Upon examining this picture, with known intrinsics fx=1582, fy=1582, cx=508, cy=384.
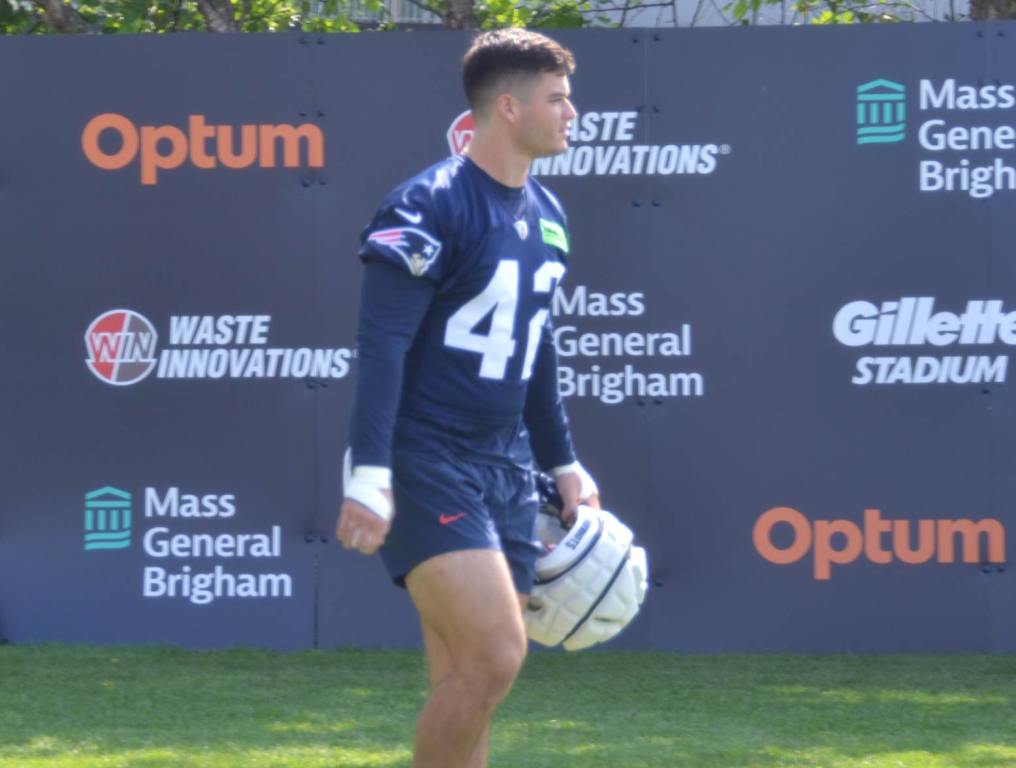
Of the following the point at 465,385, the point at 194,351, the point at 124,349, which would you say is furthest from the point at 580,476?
the point at 124,349

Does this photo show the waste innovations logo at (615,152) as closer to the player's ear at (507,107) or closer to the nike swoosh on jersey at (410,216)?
the player's ear at (507,107)

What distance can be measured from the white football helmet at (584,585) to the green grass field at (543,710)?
41.1 inches

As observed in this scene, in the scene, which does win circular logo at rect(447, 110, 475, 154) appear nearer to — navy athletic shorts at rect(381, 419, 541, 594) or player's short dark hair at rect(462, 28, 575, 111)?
player's short dark hair at rect(462, 28, 575, 111)

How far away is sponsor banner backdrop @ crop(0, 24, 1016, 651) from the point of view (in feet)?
20.0

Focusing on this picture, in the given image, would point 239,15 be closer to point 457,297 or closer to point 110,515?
point 110,515

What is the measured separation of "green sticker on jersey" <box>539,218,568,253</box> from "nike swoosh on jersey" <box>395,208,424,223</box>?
39cm

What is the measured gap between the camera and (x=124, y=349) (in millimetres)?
6234

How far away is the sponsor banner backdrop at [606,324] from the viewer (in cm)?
609

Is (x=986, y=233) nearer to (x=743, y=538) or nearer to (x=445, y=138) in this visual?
(x=743, y=538)

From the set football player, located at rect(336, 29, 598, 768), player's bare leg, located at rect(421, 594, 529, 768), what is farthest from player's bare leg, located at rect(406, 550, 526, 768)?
player's bare leg, located at rect(421, 594, 529, 768)

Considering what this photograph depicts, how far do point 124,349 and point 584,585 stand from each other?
3074mm

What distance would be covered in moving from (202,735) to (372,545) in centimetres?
216

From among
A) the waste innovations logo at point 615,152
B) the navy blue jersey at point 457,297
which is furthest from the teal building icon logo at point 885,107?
the navy blue jersey at point 457,297

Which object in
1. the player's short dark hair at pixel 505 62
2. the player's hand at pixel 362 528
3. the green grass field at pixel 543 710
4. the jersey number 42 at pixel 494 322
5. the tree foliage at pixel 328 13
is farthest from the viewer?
the tree foliage at pixel 328 13
